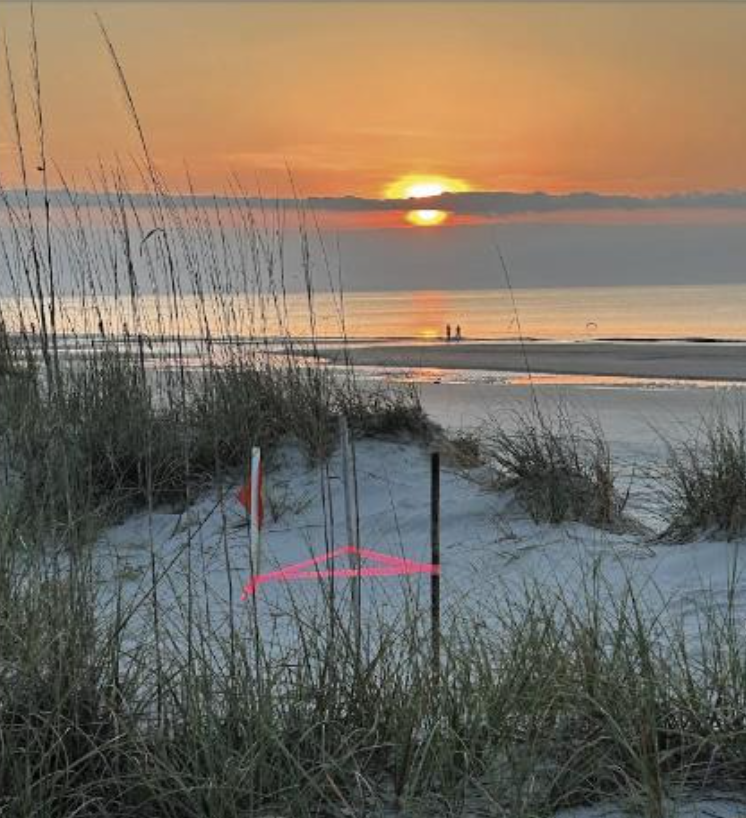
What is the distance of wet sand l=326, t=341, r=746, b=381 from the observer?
1677 centimetres

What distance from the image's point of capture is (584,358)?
19656 mm

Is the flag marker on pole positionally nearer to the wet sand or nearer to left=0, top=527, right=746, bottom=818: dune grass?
left=0, top=527, right=746, bottom=818: dune grass

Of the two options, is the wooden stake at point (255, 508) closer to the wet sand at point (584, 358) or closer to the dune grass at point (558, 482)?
the dune grass at point (558, 482)

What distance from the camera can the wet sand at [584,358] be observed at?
16.8m

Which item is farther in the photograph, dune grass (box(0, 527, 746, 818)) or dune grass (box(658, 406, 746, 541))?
dune grass (box(658, 406, 746, 541))

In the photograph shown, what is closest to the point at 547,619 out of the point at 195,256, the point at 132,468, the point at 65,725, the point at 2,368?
the point at 65,725

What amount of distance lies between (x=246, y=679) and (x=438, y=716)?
0.46 m

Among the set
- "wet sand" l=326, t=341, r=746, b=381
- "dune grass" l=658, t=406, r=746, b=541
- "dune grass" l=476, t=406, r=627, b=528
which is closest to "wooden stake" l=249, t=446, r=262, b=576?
"dune grass" l=476, t=406, r=627, b=528

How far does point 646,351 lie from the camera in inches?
829

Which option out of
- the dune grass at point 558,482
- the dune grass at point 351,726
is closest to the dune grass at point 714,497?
the dune grass at point 558,482

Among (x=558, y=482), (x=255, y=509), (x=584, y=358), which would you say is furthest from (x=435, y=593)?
(x=584, y=358)

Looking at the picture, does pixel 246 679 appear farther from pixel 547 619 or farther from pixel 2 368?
pixel 2 368

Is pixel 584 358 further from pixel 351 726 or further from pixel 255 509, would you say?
pixel 351 726

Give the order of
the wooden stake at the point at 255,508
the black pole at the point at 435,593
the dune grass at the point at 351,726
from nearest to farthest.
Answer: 1. the dune grass at the point at 351,726
2. the black pole at the point at 435,593
3. the wooden stake at the point at 255,508
